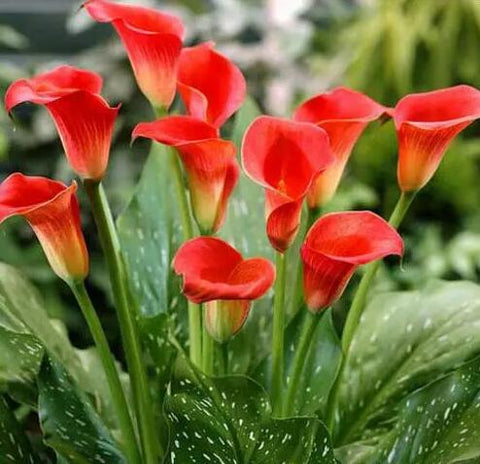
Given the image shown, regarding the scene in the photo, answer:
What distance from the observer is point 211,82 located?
1.93 feet

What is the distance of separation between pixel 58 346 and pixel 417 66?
1.24 m

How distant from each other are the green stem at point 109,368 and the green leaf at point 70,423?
0.06ft

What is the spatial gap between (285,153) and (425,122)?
0.27ft

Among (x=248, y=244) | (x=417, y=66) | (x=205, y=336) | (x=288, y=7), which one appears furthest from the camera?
(x=288, y=7)

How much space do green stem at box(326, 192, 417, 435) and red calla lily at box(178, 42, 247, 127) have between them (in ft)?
0.37

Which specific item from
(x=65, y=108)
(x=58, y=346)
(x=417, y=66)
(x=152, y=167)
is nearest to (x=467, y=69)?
(x=417, y=66)

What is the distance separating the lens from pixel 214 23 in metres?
1.84

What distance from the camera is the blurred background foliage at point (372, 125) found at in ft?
5.32

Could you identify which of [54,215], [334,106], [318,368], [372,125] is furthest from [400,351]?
[372,125]

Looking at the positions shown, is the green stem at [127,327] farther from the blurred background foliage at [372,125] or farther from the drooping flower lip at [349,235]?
the blurred background foliage at [372,125]

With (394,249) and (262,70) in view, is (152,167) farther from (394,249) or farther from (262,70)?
(262,70)

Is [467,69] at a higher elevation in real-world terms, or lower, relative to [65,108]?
lower

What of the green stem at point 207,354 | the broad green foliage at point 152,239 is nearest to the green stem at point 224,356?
the green stem at point 207,354

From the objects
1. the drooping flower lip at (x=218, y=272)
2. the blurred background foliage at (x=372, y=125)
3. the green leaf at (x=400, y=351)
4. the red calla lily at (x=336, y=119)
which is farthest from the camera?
the blurred background foliage at (x=372, y=125)
